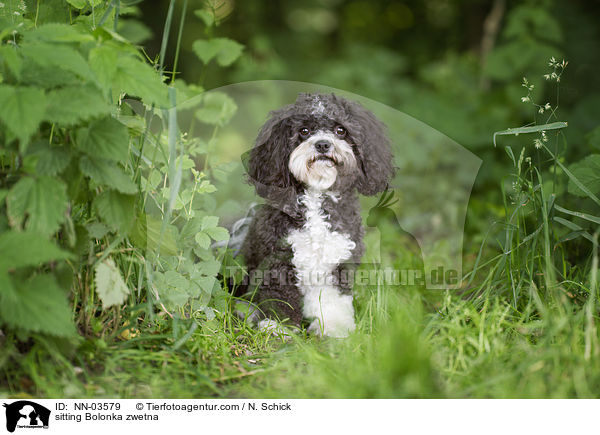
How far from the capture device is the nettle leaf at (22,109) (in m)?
1.59

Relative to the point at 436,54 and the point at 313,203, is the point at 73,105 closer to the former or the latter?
the point at 313,203

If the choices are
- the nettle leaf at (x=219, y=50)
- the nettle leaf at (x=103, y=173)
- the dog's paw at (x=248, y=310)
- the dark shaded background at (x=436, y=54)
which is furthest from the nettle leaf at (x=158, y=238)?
the dark shaded background at (x=436, y=54)

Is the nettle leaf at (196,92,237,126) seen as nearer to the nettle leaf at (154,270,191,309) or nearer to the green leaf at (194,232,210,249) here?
the green leaf at (194,232,210,249)

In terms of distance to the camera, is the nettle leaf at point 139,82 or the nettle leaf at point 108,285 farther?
the nettle leaf at point 108,285

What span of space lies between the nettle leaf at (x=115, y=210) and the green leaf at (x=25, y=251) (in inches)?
12.8

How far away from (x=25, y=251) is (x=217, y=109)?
1.72 metres

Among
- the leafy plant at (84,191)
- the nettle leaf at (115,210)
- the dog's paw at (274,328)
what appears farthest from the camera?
the dog's paw at (274,328)

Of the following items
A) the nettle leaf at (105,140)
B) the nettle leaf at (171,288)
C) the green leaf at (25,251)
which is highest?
the nettle leaf at (105,140)

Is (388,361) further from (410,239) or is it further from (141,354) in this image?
(410,239)

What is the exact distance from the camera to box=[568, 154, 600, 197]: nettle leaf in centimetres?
273

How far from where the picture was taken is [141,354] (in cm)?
213

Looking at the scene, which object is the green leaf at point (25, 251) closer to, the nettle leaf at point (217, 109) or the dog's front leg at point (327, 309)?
the dog's front leg at point (327, 309)
